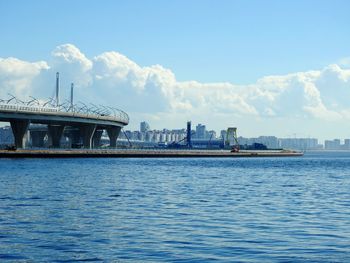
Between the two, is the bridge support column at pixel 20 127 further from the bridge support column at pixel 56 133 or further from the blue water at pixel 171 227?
the blue water at pixel 171 227

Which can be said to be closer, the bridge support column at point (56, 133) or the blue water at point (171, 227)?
the blue water at point (171, 227)

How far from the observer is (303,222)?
33.1 metres

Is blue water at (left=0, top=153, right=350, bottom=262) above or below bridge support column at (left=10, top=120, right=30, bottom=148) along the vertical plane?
below

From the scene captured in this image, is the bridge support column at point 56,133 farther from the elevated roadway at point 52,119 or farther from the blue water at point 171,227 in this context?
the blue water at point 171,227

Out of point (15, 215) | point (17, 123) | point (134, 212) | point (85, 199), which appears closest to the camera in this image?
point (15, 215)

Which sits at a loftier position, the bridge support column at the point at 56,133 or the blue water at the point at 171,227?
the bridge support column at the point at 56,133

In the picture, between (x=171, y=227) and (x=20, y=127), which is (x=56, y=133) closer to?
(x=20, y=127)

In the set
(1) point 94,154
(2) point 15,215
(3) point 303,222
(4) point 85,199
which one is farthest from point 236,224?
(1) point 94,154

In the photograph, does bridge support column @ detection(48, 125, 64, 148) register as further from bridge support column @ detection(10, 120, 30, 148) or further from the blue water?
the blue water

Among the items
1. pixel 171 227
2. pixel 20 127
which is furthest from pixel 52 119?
pixel 171 227

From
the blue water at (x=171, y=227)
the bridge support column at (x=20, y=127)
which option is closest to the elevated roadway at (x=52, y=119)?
the bridge support column at (x=20, y=127)

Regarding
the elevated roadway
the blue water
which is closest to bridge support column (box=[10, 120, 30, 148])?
the elevated roadway

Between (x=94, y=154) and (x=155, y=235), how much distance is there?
14269 centimetres

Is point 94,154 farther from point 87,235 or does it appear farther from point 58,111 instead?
point 87,235
